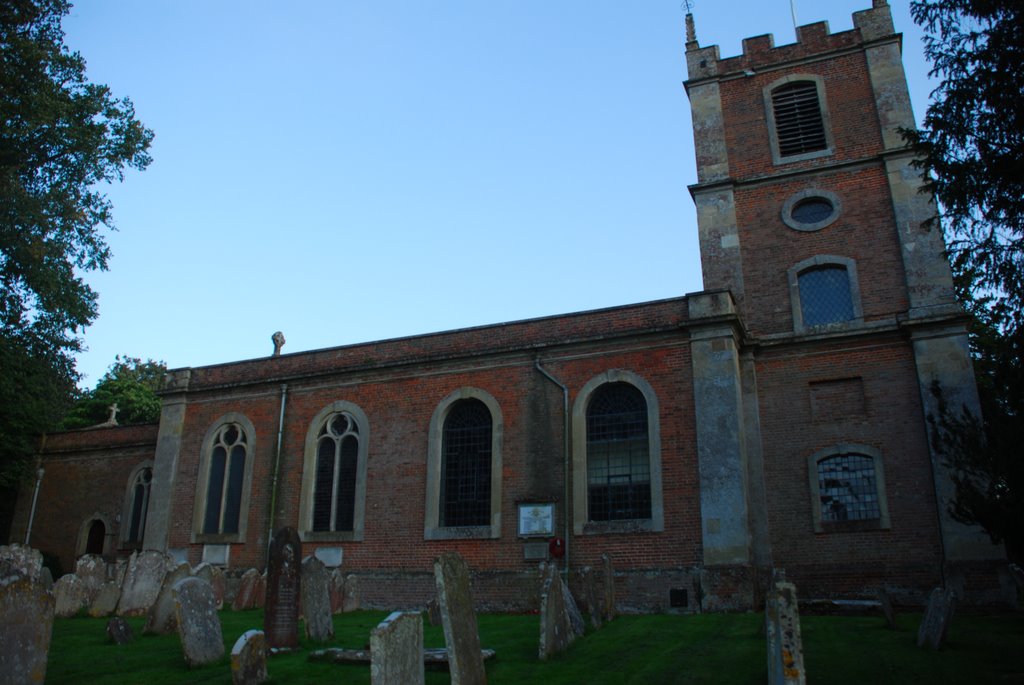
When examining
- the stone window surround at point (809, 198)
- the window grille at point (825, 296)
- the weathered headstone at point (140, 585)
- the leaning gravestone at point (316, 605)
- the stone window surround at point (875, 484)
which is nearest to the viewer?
the leaning gravestone at point (316, 605)

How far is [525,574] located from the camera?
54.9ft

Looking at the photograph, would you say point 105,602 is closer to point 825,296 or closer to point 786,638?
point 786,638

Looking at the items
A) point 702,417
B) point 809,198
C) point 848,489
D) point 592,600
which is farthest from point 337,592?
point 809,198

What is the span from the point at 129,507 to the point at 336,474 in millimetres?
9058

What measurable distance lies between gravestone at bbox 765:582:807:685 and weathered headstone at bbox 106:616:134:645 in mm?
9293

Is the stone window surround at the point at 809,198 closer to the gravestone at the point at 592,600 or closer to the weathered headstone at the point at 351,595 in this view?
the gravestone at the point at 592,600

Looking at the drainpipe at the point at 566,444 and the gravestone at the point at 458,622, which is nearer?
the gravestone at the point at 458,622

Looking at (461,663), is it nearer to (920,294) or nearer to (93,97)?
(920,294)

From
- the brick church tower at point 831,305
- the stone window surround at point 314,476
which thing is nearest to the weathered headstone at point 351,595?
the stone window surround at point 314,476

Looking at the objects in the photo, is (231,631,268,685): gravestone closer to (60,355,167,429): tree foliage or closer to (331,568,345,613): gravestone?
(331,568,345,613): gravestone

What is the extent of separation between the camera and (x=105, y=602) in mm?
15469

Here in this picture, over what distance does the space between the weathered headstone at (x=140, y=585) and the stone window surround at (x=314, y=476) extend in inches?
171

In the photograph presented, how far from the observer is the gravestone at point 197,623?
918cm

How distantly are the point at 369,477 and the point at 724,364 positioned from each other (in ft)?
30.8
